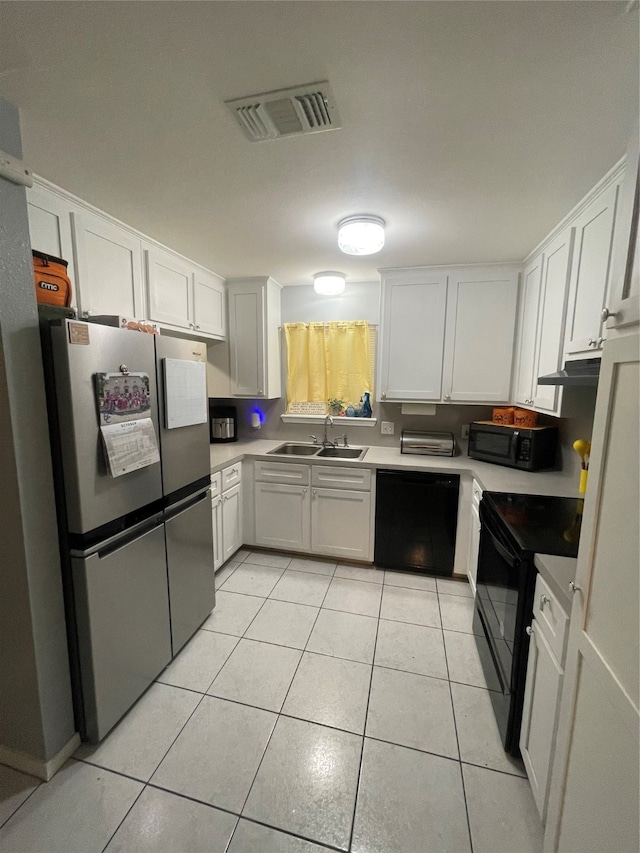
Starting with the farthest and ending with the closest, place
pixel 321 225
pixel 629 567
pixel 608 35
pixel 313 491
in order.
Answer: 1. pixel 313 491
2. pixel 321 225
3. pixel 608 35
4. pixel 629 567

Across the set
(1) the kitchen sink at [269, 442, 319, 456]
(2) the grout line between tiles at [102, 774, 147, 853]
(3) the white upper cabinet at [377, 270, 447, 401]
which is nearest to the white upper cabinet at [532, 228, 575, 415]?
(3) the white upper cabinet at [377, 270, 447, 401]

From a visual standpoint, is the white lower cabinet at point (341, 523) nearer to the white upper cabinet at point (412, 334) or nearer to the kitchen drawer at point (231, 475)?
the kitchen drawer at point (231, 475)

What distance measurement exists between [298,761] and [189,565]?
101cm

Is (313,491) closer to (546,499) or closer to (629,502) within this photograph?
(546,499)

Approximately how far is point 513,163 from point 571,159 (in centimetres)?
21

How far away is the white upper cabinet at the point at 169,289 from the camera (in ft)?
7.37

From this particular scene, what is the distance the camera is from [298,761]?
137cm

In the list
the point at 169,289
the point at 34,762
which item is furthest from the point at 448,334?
the point at 34,762

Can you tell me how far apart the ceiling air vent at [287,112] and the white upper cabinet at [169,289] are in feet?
4.29

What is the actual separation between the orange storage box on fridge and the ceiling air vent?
0.90m

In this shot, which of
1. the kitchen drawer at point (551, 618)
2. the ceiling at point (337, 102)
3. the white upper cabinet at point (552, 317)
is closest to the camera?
the ceiling at point (337, 102)

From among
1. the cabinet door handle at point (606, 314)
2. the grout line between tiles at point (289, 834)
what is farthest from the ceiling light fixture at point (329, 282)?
the grout line between tiles at point (289, 834)

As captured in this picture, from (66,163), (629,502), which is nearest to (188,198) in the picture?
(66,163)

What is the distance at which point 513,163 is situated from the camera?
1399mm
